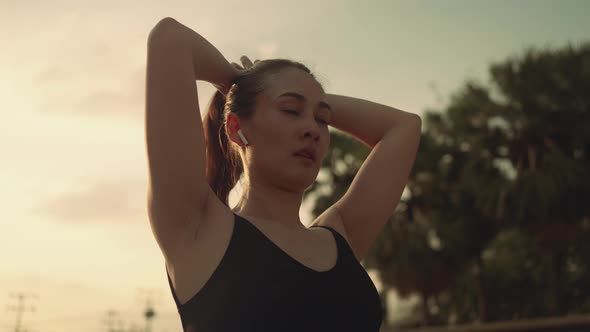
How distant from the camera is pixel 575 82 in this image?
14227 mm

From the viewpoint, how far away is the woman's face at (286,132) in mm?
1933

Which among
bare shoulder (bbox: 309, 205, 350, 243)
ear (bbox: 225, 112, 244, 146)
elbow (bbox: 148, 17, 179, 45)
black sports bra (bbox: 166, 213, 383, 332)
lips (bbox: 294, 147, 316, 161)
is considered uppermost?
elbow (bbox: 148, 17, 179, 45)

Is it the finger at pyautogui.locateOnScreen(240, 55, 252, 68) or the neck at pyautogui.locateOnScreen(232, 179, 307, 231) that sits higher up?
the finger at pyautogui.locateOnScreen(240, 55, 252, 68)

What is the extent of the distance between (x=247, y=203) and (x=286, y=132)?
8.5 inches

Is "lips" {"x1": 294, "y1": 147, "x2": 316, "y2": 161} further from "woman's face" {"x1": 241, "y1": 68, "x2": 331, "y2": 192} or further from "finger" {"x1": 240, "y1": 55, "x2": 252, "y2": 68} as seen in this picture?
"finger" {"x1": 240, "y1": 55, "x2": 252, "y2": 68}

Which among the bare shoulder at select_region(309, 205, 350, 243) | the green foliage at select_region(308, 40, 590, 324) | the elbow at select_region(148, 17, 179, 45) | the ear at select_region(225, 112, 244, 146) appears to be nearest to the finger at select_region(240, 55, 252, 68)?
the ear at select_region(225, 112, 244, 146)

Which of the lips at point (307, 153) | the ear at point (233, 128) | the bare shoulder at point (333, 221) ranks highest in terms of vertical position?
the ear at point (233, 128)

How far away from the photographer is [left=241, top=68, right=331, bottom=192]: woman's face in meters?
1.93

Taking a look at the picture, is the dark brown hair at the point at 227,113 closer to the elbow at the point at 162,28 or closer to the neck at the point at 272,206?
the neck at the point at 272,206

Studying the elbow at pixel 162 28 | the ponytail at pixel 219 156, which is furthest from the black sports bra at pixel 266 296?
the elbow at pixel 162 28

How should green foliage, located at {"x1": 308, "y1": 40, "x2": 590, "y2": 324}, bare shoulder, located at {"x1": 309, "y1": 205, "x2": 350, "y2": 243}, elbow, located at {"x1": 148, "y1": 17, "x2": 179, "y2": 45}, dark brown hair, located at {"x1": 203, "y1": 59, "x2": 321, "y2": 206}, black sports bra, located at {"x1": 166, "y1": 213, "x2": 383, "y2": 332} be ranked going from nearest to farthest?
black sports bra, located at {"x1": 166, "y1": 213, "x2": 383, "y2": 332} < elbow, located at {"x1": 148, "y1": 17, "x2": 179, "y2": 45} < dark brown hair, located at {"x1": 203, "y1": 59, "x2": 321, "y2": 206} < bare shoulder, located at {"x1": 309, "y1": 205, "x2": 350, "y2": 243} < green foliage, located at {"x1": 308, "y1": 40, "x2": 590, "y2": 324}

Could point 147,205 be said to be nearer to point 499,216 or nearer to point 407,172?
point 407,172

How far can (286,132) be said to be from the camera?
76.3 inches

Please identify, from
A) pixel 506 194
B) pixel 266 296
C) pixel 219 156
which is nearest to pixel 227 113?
pixel 219 156
